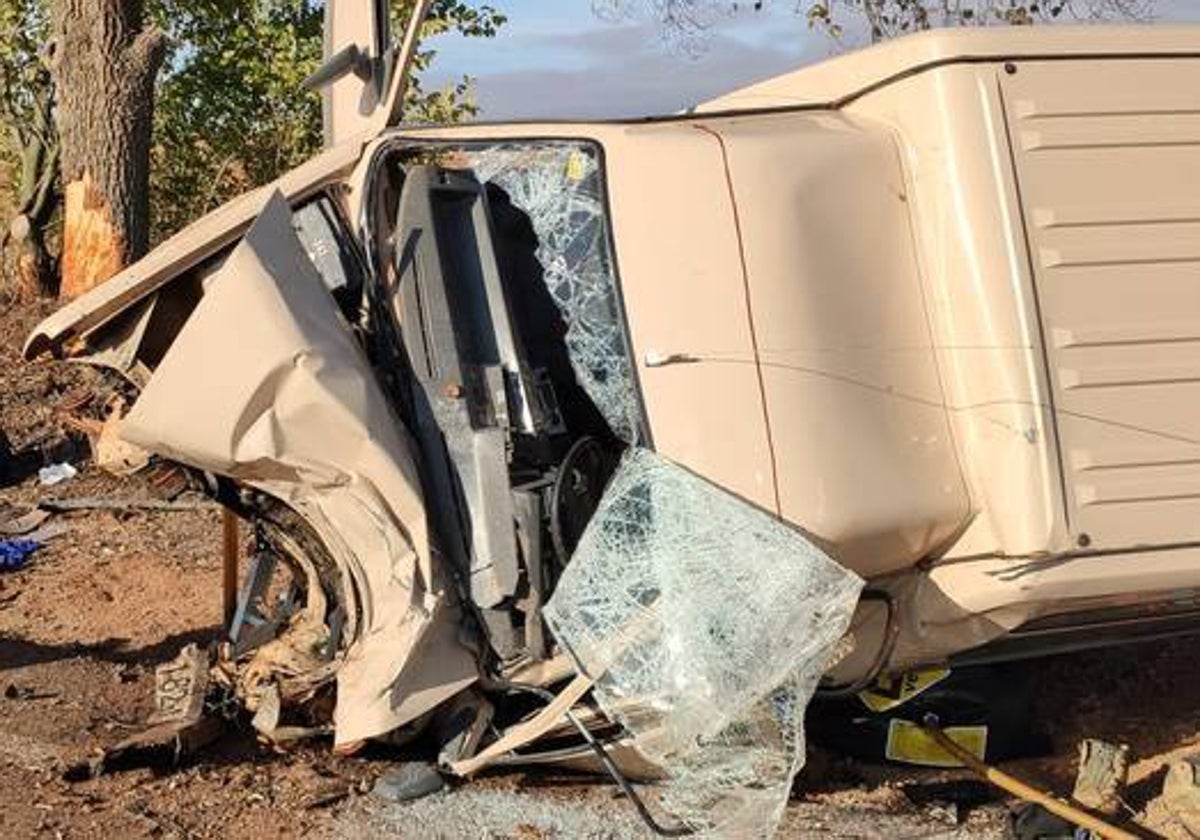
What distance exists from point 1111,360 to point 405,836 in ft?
7.26

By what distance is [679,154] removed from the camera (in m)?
4.11

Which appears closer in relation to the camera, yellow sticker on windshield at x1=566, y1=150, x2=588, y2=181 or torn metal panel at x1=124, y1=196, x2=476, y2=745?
torn metal panel at x1=124, y1=196, x2=476, y2=745

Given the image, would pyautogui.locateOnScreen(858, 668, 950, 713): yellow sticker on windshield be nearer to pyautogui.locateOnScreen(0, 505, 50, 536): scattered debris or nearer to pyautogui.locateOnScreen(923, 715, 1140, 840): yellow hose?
pyautogui.locateOnScreen(923, 715, 1140, 840): yellow hose

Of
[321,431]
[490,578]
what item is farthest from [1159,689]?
[321,431]

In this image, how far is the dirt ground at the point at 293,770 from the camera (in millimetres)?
4520

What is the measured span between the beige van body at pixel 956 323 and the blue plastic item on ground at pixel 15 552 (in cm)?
384

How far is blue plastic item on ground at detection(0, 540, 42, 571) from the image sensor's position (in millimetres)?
7414

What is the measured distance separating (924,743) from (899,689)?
1.00 feet

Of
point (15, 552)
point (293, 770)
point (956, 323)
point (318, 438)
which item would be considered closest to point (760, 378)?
point (956, 323)

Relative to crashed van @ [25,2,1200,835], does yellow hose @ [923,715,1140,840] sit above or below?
below

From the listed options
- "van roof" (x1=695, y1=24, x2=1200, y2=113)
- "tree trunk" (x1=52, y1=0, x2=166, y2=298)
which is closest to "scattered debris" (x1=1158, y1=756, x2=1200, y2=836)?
"van roof" (x1=695, y1=24, x2=1200, y2=113)

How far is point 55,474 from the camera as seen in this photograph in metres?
8.79

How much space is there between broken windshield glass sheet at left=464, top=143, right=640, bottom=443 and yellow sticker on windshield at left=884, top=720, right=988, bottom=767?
1.31 meters

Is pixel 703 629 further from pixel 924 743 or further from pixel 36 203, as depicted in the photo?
pixel 36 203
